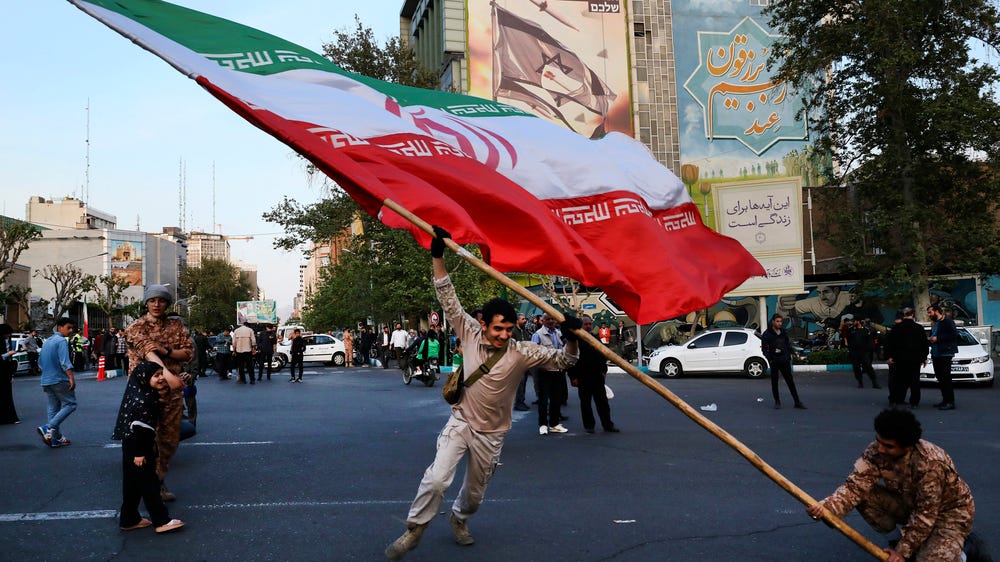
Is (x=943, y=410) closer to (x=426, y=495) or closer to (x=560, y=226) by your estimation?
(x=560, y=226)

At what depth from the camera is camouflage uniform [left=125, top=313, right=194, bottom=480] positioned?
281 inches

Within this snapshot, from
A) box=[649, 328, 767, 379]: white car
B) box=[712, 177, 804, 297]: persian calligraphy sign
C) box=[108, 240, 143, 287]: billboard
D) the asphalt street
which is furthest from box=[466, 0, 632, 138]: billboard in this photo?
box=[108, 240, 143, 287]: billboard

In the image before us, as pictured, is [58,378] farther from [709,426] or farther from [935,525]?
[935,525]

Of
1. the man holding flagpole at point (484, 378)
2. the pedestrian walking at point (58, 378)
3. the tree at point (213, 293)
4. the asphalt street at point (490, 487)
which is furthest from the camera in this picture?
the tree at point (213, 293)

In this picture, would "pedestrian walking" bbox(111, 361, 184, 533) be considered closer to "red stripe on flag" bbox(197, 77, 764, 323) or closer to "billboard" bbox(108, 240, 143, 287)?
"red stripe on flag" bbox(197, 77, 764, 323)

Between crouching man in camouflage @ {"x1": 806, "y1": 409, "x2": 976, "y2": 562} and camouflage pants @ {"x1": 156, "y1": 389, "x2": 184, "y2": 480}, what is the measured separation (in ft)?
17.0

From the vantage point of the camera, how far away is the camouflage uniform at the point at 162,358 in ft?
23.4

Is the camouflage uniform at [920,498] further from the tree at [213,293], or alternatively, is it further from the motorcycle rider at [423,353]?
the tree at [213,293]

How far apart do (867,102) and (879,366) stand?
27.1 ft

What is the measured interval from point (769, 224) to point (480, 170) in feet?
77.7

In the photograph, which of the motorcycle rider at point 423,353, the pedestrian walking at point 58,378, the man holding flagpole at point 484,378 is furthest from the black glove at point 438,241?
the motorcycle rider at point 423,353

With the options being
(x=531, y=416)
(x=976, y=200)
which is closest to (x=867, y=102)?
(x=976, y=200)

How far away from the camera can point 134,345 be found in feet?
23.4

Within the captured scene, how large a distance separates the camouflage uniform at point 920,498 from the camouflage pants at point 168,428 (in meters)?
5.26
